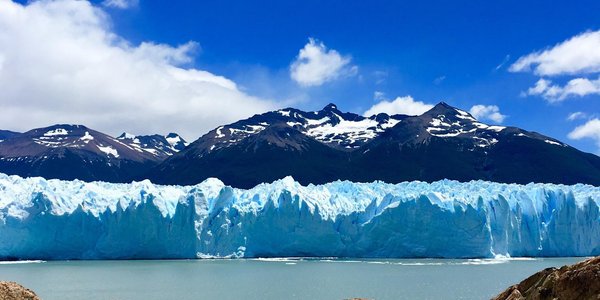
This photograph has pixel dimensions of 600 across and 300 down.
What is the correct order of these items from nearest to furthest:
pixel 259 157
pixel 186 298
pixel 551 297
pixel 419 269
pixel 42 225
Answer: pixel 551 297 < pixel 186 298 < pixel 419 269 < pixel 42 225 < pixel 259 157

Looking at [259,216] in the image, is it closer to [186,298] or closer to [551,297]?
[186,298]

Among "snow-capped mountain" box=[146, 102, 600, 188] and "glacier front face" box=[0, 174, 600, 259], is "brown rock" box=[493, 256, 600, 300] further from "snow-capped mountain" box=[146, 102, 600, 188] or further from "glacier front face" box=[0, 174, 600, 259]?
"snow-capped mountain" box=[146, 102, 600, 188]

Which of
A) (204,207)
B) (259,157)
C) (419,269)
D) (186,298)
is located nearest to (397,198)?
(419,269)

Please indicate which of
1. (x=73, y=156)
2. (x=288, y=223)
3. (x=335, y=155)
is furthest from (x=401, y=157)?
(x=288, y=223)

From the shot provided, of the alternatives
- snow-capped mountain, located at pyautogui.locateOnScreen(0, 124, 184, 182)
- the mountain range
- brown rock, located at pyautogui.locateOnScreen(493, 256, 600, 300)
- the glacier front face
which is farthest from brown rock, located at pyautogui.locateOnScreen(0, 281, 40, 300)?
snow-capped mountain, located at pyautogui.locateOnScreen(0, 124, 184, 182)

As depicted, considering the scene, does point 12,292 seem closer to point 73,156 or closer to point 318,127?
point 73,156

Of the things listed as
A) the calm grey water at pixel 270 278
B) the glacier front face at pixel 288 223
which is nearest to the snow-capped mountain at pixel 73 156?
the glacier front face at pixel 288 223

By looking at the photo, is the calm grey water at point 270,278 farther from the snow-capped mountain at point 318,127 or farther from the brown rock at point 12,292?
the snow-capped mountain at point 318,127
